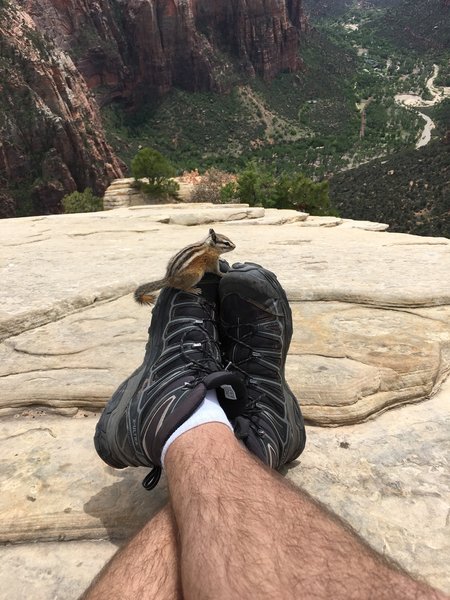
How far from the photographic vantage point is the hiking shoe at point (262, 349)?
2182 millimetres

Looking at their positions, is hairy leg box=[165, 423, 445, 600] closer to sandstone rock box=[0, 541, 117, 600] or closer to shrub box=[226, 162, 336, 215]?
sandstone rock box=[0, 541, 117, 600]

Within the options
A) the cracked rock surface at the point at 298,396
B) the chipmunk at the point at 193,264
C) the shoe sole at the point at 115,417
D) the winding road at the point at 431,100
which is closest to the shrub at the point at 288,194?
the cracked rock surface at the point at 298,396

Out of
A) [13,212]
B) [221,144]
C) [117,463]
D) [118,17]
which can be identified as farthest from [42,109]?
[117,463]

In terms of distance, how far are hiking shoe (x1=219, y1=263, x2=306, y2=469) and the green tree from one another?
29504 mm

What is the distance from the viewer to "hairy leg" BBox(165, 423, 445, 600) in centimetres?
130

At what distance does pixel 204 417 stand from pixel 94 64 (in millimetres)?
92423

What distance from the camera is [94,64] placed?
266 feet

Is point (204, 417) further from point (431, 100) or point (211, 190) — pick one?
point (431, 100)

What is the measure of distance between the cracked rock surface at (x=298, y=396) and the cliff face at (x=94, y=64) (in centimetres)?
4768

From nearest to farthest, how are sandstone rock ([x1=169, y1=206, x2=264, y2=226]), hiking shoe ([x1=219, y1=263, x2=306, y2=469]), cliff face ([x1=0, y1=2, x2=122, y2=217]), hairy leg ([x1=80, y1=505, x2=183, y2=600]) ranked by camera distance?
hairy leg ([x1=80, y1=505, x2=183, y2=600])
hiking shoe ([x1=219, y1=263, x2=306, y2=469])
sandstone rock ([x1=169, y1=206, x2=264, y2=226])
cliff face ([x1=0, y1=2, x2=122, y2=217])

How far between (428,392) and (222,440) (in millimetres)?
1865

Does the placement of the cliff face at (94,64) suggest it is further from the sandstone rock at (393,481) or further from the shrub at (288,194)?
the sandstone rock at (393,481)

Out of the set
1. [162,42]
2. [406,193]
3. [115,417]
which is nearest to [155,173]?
[406,193]

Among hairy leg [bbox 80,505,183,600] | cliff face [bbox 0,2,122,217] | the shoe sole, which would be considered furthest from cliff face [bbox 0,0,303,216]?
hairy leg [bbox 80,505,183,600]
